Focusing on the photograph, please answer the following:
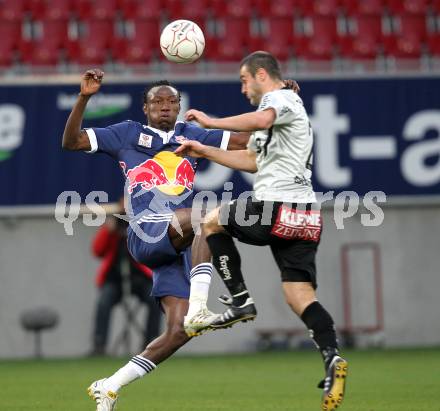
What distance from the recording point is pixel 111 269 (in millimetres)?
14141

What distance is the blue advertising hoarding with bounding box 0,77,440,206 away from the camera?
1445 cm

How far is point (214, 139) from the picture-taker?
27.2ft

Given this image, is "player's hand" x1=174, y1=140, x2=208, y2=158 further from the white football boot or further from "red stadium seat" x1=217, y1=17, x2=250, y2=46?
"red stadium seat" x1=217, y1=17, x2=250, y2=46

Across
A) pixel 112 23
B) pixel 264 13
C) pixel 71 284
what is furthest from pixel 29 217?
pixel 264 13

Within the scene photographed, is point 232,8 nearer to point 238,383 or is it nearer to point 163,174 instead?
point 238,383

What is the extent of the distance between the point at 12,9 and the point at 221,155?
1063 cm

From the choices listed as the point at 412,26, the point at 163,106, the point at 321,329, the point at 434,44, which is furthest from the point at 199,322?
the point at 412,26

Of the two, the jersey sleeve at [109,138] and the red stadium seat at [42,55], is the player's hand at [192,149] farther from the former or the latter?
Result: the red stadium seat at [42,55]

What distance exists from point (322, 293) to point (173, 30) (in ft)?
25.7

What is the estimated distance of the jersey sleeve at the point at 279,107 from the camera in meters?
6.54

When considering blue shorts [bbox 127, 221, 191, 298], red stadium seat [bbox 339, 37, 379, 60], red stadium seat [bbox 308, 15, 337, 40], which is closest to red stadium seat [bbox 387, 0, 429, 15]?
red stadium seat [bbox 339, 37, 379, 60]

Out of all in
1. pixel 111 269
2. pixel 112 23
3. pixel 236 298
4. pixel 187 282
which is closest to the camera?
pixel 236 298

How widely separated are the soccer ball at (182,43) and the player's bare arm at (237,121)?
1.35 meters

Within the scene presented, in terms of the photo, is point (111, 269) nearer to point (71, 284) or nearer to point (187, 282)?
point (71, 284)
